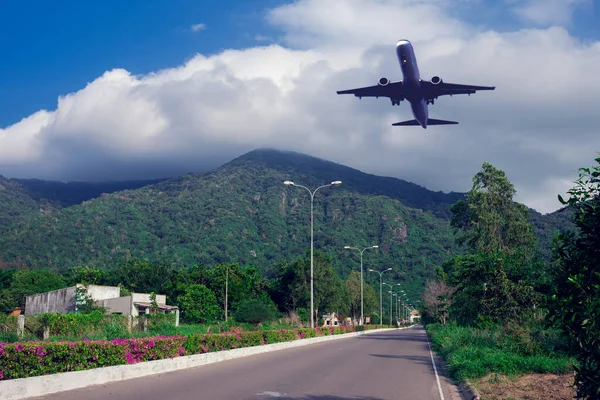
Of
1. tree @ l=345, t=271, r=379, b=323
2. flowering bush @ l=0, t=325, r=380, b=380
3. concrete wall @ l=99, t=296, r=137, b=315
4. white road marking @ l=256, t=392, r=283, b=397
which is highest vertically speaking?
flowering bush @ l=0, t=325, r=380, b=380

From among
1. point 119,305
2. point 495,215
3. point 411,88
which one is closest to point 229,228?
point 119,305

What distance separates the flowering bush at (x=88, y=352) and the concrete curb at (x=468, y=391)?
26.0 feet

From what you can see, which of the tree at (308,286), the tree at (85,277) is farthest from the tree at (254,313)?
the tree at (85,277)

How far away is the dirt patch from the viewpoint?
444 inches

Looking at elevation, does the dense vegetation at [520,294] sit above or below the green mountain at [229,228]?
below

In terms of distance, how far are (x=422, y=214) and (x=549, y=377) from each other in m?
152

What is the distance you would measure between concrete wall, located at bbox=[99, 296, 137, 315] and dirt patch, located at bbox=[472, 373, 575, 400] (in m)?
37.1

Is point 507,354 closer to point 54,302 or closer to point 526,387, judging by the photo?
point 526,387

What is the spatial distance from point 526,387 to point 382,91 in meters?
16.9

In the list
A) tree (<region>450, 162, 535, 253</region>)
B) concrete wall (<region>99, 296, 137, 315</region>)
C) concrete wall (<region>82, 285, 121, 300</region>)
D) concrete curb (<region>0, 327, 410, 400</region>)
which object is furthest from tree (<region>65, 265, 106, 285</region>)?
concrete curb (<region>0, 327, 410, 400</region>)

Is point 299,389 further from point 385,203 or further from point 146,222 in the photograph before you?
point 385,203

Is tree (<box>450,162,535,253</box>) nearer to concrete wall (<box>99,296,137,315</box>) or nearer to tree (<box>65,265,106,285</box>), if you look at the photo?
concrete wall (<box>99,296,137,315</box>)

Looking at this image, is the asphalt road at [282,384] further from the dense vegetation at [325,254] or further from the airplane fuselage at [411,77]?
the airplane fuselage at [411,77]

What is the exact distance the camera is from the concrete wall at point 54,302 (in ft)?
152
